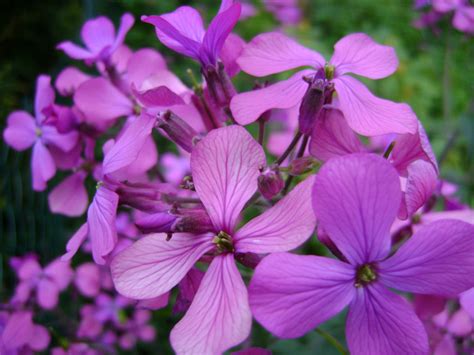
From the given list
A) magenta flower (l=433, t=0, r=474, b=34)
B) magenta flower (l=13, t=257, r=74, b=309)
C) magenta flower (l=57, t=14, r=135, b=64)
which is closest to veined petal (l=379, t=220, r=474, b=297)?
magenta flower (l=57, t=14, r=135, b=64)

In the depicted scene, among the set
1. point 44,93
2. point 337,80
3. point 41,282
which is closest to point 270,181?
point 337,80

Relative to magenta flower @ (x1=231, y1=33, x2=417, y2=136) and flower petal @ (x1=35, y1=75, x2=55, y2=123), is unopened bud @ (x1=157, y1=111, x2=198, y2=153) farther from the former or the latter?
flower petal @ (x1=35, y1=75, x2=55, y2=123)

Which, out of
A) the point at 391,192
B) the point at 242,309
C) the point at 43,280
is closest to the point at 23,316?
the point at 43,280

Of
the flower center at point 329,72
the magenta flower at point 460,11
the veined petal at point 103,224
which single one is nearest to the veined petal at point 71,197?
the veined petal at point 103,224

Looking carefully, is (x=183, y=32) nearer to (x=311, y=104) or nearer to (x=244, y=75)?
(x=311, y=104)

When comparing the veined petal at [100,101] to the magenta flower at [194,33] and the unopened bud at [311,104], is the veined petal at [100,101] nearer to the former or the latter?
the magenta flower at [194,33]

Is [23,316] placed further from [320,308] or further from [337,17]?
[337,17]
